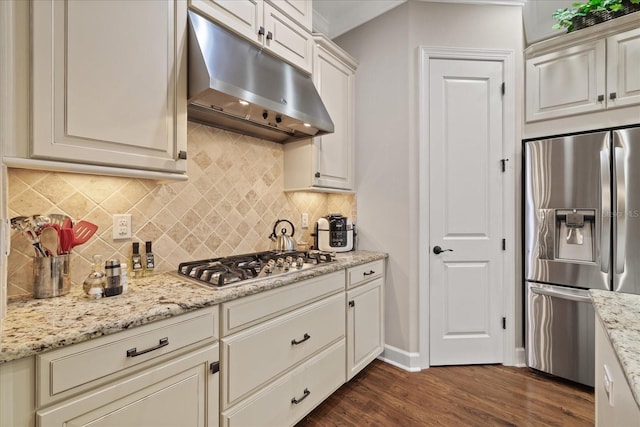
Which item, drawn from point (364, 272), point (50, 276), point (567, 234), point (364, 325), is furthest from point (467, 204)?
point (50, 276)

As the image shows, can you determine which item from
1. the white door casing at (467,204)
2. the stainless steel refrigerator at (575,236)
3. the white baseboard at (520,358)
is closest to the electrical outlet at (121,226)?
the white door casing at (467,204)

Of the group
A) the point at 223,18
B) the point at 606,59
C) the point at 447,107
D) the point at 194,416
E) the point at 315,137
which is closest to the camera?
the point at 194,416

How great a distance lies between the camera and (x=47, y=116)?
98cm

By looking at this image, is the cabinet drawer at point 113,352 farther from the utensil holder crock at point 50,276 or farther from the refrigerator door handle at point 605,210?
the refrigerator door handle at point 605,210

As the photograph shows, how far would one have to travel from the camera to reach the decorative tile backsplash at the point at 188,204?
3.96 ft

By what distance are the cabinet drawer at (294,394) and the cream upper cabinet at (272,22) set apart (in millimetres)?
1898

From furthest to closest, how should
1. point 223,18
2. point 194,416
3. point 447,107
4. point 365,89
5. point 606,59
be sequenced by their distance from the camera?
point 365,89, point 447,107, point 606,59, point 223,18, point 194,416

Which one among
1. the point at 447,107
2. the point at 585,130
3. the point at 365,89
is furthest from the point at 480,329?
the point at 365,89

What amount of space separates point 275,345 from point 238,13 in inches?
71.1

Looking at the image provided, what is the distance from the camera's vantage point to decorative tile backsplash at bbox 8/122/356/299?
121 centimetres

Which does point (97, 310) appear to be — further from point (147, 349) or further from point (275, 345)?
point (275, 345)

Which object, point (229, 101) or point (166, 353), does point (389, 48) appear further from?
point (166, 353)

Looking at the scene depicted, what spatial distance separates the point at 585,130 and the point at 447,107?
981 millimetres

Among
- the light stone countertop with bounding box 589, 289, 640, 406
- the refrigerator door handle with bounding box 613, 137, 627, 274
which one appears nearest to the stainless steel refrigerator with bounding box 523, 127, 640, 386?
the refrigerator door handle with bounding box 613, 137, 627, 274
